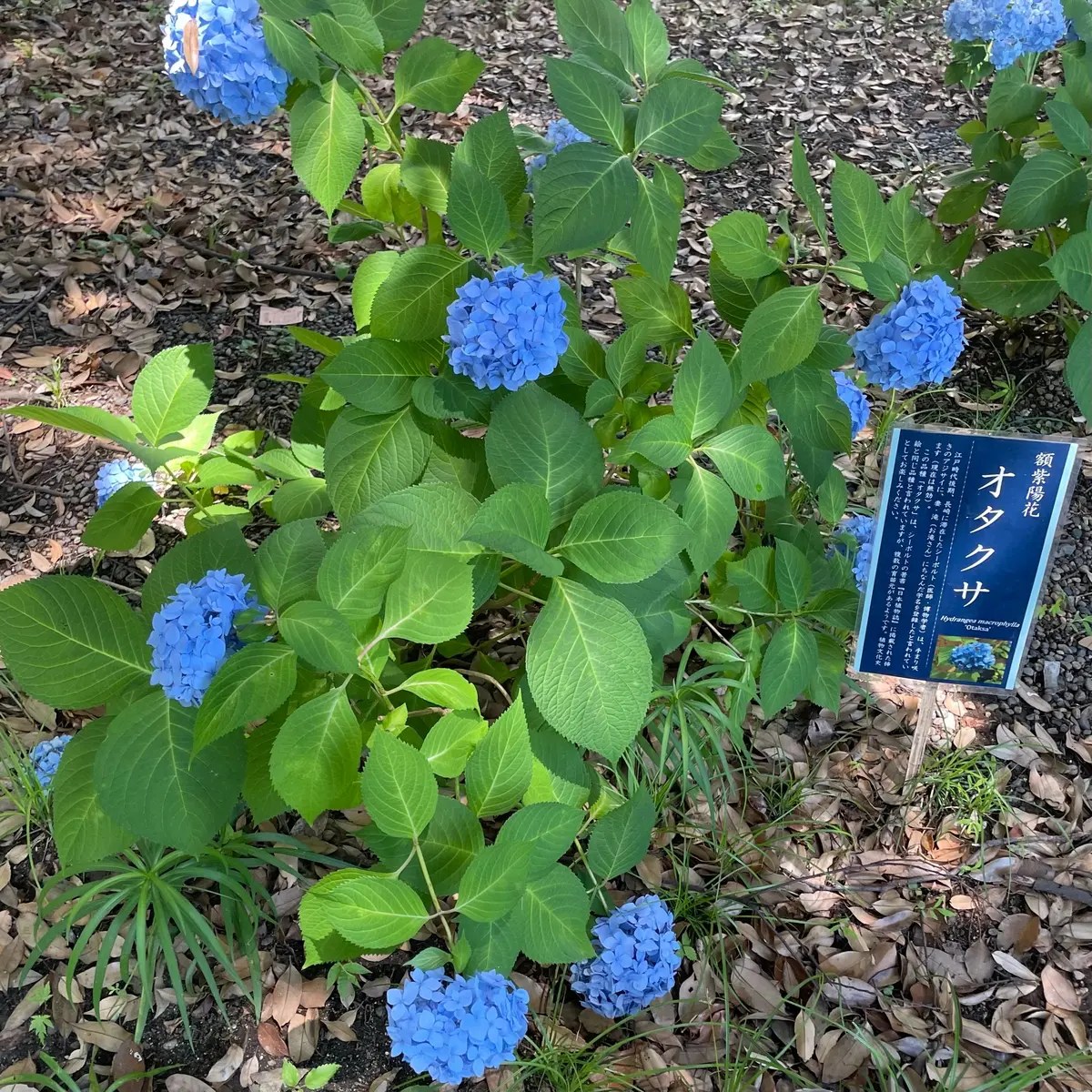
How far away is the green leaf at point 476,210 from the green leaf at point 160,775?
69 cm

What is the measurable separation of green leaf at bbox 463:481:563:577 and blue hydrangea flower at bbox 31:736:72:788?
3.64ft

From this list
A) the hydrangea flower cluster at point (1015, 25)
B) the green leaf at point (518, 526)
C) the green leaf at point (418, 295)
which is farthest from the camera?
the hydrangea flower cluster at point (1015, 25)

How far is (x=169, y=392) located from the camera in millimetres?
1636

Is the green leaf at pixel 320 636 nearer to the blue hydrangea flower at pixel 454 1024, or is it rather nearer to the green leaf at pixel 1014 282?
the blue hydrangea flower at pixel 454 1024

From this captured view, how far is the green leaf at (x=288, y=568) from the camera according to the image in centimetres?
121

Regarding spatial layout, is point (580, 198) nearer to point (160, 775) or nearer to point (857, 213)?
point (857, 213)

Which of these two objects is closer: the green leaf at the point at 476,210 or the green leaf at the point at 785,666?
the green leaf at the point at 476,210

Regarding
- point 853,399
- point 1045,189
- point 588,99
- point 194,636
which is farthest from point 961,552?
point 194,636

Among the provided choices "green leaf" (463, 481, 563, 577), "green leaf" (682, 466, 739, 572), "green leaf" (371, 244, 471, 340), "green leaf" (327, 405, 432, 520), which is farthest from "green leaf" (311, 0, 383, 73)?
"green leaf" (682, 466, 739, 572)

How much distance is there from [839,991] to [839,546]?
2.75 feet

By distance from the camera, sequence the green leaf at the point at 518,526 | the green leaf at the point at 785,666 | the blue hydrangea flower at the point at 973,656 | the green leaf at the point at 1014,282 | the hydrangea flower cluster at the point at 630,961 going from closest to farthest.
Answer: the green leaf at the point at 518,526, the hydrangea flower cluster at the point at 630,961, the green leaf at the point at 785,666, the blue hydrangea flower at the point at 973,656, the green leaf at the point at 1014,282

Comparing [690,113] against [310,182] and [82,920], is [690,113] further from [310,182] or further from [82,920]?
[82,920]

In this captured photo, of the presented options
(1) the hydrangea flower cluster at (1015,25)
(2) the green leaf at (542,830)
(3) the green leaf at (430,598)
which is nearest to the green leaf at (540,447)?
(3) the green leaf at (430,598)

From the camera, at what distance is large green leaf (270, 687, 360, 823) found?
1086mm
